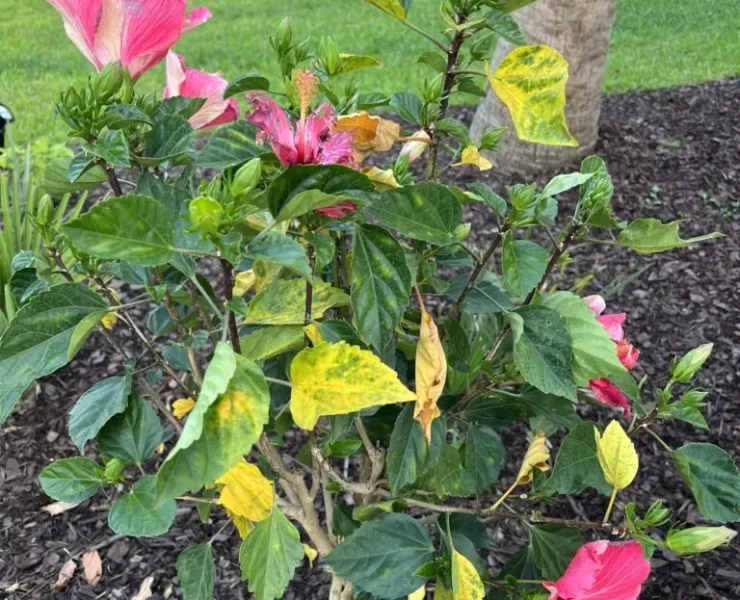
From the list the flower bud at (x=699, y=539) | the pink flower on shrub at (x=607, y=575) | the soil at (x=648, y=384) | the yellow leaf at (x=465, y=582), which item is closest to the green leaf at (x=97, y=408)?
the yellow leaf at (x=465, y=582)

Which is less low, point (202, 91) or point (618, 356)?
point (202, 91)

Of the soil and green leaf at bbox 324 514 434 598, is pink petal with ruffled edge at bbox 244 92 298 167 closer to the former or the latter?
green leaf at bbox 324 514 434 598

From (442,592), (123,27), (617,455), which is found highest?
(123,27)

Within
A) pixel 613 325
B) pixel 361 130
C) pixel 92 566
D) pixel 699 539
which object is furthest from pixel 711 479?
pixel 92 566

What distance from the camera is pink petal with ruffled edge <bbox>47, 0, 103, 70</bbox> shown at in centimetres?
73

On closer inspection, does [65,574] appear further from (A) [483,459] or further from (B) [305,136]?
(B) [305,136]

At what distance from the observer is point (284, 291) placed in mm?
863

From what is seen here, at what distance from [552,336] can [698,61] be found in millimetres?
4023

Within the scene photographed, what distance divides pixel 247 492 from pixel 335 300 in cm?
28

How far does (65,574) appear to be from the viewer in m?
1.58

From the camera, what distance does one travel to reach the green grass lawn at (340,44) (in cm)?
400

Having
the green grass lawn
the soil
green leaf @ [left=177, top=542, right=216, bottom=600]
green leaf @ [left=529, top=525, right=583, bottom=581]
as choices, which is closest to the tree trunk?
the soil

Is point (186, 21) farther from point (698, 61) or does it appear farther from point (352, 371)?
point (698, 61)

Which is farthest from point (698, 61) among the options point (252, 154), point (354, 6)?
point (252, 154)
